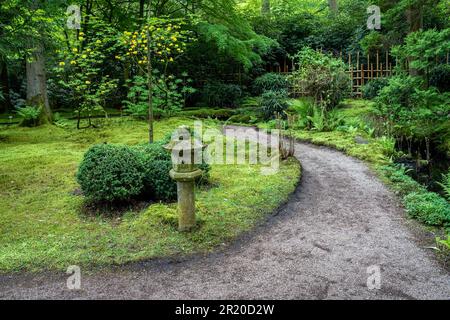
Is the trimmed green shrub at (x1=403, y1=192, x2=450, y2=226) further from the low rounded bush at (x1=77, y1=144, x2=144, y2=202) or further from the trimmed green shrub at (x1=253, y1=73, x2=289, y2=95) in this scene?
the trimmed green shrub at (x1=253, y1=73, x2=289, y2=95)

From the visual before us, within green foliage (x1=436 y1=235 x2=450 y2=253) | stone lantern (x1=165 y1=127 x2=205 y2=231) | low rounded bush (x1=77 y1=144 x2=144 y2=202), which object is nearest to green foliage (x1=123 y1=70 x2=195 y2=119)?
low rounded bush (x1=77 y1=144 x2=144 y2=202)

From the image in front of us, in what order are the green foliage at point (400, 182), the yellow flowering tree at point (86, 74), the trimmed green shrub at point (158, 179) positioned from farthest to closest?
1. the yellow flowering tree at point (86, 74)
2. the green foliage at point (400, 182)
3. the trimmed green shrub at point (158, 179)

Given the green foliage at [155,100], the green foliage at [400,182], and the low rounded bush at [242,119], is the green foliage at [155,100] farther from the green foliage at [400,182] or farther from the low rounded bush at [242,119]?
the green foliage at [400,182]

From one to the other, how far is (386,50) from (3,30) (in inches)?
564

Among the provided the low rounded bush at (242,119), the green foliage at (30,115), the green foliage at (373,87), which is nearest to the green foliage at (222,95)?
the low rounded bush at (242,119)

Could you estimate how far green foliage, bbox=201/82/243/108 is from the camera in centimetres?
1770

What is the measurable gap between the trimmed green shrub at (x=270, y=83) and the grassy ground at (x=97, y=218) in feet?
32.6

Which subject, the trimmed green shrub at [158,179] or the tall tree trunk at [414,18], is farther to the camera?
the tall tree trunk at [414,18]

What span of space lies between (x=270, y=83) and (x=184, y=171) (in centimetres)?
1361

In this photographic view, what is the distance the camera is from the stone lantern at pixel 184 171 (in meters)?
5.00

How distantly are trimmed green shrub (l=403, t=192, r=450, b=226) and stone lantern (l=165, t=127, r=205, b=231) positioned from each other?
339 cm

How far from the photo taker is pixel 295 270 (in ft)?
14.0

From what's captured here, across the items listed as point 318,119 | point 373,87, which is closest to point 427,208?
point 318,119
